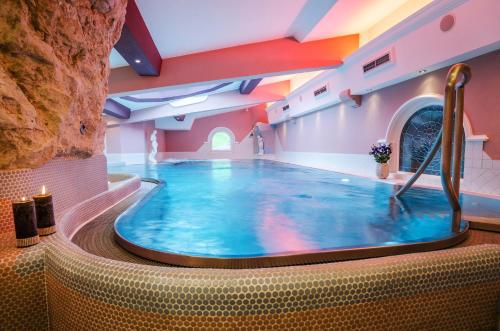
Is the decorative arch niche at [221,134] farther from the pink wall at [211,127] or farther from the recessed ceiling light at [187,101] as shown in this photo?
the recessed ceiling light at [187,101]

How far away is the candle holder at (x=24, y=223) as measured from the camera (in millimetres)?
1464

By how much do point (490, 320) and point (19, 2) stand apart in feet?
10.4

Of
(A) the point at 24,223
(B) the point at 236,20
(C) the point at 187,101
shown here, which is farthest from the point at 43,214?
→ (C) the point at 187,101

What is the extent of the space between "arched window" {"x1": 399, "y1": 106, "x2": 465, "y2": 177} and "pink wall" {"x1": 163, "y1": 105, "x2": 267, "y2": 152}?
1077 cm

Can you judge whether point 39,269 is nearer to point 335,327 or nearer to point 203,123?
point 335,327

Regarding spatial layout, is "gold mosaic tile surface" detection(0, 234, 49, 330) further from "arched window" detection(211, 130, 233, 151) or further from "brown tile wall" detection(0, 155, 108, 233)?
"arched window" detection(211, 130, 233, 151)

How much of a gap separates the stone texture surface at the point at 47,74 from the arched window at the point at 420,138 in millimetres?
5185

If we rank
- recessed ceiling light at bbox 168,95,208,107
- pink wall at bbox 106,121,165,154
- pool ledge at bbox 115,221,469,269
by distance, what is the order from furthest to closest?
1. pink wall at bbox 106,121,165,154
2. recessed ceiling light at bbox 168,95,208,107
3. pool ledge at bbox 115,221,469,269

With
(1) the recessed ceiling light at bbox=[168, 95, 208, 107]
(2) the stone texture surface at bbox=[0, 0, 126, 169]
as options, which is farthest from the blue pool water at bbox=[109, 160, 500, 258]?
(1) the recessed ceiling light at bbox=[168, 95, 208, 107]

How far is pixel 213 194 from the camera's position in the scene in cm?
443

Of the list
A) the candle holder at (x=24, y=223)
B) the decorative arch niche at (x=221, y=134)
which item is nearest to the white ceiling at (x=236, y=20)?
the candle holder at (x=24, y=223)

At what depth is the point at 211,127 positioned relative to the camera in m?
16.1

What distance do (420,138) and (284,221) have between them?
3990mm

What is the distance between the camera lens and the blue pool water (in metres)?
2.07
